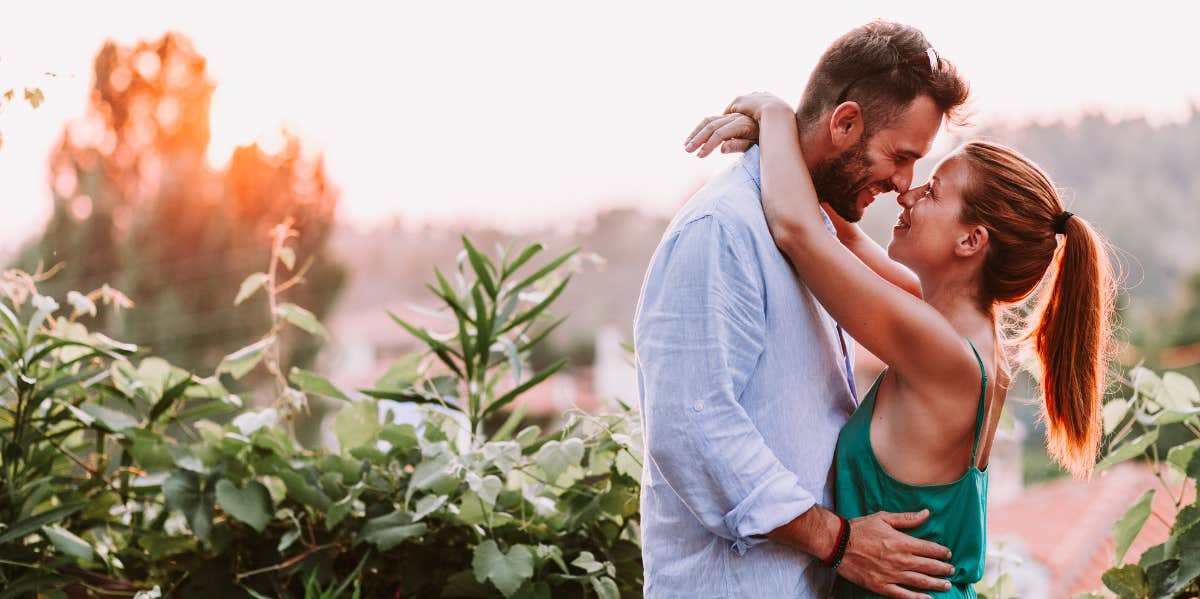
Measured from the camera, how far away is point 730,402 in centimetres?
136

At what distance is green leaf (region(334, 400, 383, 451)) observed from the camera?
2.13m

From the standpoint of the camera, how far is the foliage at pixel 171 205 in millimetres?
17312

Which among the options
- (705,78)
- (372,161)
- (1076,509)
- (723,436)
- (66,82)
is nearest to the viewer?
(723,436)

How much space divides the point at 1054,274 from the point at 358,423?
1.32 metres

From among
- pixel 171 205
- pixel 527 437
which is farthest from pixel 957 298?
pixel 171 205

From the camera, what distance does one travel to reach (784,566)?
4.72 ft

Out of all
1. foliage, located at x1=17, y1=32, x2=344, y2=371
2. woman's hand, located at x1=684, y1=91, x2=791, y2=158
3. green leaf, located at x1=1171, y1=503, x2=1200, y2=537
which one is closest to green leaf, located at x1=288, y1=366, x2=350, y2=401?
woman's hand, located at x1=684, y1=91, x2=791, y2=158

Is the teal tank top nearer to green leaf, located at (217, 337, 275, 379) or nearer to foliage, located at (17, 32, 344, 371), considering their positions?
green leaf, located at (217, 337, 275, 379)

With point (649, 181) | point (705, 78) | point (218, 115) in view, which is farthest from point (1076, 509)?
point (218, 115)

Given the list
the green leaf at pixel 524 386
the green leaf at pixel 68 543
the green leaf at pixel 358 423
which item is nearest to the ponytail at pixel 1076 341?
the green leaf at pixel 524 386

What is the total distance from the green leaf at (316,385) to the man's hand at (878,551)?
1.09 metres

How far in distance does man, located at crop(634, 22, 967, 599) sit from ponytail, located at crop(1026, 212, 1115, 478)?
11.7 inches

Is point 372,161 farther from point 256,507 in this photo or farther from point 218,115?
point 256,507

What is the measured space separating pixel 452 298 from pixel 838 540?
3.37ft
